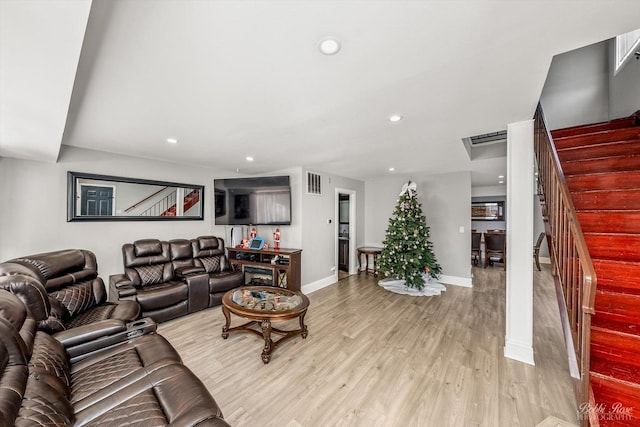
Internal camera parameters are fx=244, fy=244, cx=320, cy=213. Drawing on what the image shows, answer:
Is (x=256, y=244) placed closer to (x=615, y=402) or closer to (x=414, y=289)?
(x=414, y=289)

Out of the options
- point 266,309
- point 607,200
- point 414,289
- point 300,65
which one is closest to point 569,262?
point 607,200

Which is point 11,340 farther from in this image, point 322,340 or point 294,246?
point 294,246

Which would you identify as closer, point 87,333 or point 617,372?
point 617,372

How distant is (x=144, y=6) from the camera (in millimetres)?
1073

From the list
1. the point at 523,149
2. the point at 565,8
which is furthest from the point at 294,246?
the point at 565,8

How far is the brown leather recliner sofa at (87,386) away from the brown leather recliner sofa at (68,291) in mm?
293

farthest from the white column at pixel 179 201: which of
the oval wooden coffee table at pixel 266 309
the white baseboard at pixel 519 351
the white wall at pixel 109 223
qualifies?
the white baseboard at pixel 519 351

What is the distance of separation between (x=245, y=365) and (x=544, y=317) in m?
4.01

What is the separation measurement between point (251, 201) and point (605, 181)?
4688 millimetres

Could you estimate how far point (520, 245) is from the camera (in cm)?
243

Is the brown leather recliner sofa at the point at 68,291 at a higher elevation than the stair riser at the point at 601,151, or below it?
below

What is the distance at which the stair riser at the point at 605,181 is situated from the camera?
230 centimetres

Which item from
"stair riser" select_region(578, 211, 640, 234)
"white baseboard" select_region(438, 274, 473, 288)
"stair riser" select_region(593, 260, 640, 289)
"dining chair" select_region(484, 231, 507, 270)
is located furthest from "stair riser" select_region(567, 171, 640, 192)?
"dining chair" select_region(484, 231, 507, 270)

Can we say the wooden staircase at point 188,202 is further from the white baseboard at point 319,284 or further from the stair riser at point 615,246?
the stair riser at point 615,246
